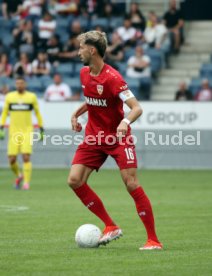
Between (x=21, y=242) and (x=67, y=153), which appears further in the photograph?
(x=67, y=153)

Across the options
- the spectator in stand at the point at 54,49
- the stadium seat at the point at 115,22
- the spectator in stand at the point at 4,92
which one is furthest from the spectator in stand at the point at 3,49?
the spectator in stand at the point at 4,92

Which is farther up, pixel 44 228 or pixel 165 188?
pixel 44 228

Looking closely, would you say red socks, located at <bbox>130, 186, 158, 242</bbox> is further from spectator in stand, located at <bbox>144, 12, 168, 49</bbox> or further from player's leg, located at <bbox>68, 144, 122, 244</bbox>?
spectator in stand, located at <bbox>144, 12, 168, 49</bbox>

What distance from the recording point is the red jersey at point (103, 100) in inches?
428

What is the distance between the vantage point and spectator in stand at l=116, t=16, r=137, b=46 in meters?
30.0

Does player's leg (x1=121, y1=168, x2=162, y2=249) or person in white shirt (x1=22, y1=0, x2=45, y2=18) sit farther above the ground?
player's leg (x1=121, y1=168, x2=162, y2=249)

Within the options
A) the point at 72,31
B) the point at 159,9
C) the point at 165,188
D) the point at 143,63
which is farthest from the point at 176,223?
the point at 159,9

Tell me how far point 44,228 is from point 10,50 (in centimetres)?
1871

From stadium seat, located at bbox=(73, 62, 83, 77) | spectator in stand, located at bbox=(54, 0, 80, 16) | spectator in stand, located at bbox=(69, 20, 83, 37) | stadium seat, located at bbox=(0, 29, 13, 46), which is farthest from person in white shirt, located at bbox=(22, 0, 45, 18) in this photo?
stadium seat, located at bbox=(73, 62, 83, 77)

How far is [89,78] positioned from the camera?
11055 mm

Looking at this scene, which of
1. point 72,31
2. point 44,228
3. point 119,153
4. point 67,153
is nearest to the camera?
point 119,153

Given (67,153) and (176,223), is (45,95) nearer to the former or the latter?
(67,153)

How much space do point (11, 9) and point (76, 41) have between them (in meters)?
3.99

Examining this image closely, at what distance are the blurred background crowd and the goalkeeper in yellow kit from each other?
21.2ft
